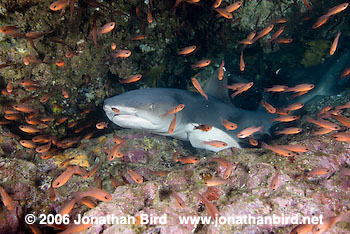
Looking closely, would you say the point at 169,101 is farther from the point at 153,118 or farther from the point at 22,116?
the point at 22,116

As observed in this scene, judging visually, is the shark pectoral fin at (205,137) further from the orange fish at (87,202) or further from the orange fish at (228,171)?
the orange fish at (87,202)

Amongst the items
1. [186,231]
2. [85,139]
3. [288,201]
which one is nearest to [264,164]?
[288,201]

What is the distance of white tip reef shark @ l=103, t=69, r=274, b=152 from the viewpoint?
11.2ft

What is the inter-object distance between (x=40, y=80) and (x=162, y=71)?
3.09 metres

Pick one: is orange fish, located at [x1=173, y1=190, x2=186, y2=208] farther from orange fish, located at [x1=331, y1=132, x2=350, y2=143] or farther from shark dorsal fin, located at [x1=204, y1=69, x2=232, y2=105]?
shark dorsal fin, located at [x1=204, y1=69, x2=232, y2=105]

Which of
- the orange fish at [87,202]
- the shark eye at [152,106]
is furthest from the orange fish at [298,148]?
the orange fish at [87,202]

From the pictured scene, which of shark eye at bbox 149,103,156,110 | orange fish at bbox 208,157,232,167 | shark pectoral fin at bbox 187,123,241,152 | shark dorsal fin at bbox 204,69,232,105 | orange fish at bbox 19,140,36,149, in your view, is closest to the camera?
orange fish at bbox 208,157,232,167

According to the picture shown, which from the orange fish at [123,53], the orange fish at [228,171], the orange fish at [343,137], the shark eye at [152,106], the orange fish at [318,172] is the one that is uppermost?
the orange fish at [123,53]

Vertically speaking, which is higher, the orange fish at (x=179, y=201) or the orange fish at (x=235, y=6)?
the orange fish at (x=235, y=6)

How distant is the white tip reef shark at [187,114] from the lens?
341 cm

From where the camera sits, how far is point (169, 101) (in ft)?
12.8

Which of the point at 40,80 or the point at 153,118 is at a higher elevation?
the point at 40,80

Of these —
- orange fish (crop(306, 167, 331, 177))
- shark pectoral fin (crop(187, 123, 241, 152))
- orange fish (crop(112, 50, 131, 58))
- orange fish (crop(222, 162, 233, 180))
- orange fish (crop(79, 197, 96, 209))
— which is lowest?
shark pectoral fin (crop(187, 123, 241, 152))

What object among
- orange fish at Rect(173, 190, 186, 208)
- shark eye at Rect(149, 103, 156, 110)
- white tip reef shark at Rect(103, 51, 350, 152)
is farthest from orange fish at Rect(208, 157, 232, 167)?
shark eye at Rect(149, 103, 156, 110)
